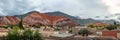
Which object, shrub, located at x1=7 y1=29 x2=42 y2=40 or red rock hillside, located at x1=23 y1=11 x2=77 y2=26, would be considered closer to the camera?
shrub, located at x1=7 y1=29 x2=42 y2=40

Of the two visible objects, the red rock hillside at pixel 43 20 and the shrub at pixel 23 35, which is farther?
the red rock hillside at pixel 43 20

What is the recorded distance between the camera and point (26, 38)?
28203mm

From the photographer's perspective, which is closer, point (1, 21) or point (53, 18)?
point (1, 21)

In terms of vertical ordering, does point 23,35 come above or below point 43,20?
below

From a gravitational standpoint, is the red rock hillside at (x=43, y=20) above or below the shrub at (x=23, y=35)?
above

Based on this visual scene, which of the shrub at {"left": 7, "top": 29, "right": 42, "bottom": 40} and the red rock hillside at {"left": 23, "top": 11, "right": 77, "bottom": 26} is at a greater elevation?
the red rock hillside at {"left": 23, "top": 11, "right": 77, "bottom": 26}

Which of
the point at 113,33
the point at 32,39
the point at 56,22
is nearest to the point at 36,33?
the point at 32,39

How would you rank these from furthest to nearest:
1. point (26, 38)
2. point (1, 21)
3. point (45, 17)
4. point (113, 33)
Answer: point (45, 17) < point (1, 21) < point (113, 33) < point (26, 38)

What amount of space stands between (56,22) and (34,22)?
29.2 ft

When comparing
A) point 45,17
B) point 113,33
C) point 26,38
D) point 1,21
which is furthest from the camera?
point 45,17

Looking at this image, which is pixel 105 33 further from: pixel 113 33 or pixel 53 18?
pixel 53 18

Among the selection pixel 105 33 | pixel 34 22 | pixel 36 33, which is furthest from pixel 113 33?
pixel 34 22

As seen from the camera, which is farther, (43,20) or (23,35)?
(43,20)

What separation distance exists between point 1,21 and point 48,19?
1431 cm
